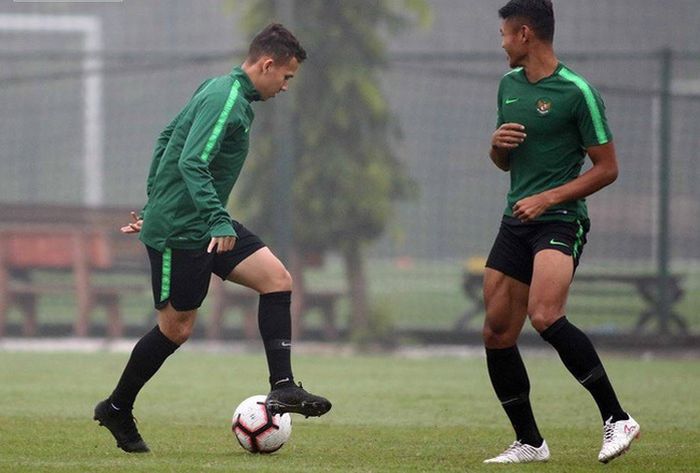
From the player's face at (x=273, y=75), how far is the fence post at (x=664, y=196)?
9.05 m

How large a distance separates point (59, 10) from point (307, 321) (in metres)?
8.80

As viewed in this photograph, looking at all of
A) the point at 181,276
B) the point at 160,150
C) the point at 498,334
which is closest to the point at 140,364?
the point at 181,276

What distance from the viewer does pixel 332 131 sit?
1703cm

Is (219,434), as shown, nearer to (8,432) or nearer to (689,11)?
(8,432)

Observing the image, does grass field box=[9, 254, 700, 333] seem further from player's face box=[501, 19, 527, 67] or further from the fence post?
player's face box=[501, 19, 527, 67]

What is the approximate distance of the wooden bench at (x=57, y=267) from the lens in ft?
55.4

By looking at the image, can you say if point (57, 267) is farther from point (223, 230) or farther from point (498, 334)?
point (498, 334)

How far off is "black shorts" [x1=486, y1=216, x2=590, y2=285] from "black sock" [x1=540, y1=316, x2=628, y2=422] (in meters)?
0.31

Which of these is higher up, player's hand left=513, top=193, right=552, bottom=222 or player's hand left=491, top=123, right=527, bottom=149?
player's hand left=491, top=123, right=527, bottom=149

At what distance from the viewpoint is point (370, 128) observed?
56.6 ft

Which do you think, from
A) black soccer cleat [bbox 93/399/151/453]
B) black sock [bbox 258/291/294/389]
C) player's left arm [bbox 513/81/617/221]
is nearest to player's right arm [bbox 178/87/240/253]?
black sock [bbox 258/291/294/389]

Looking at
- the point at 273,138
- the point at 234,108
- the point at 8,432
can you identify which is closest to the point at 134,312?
the point at 273,138

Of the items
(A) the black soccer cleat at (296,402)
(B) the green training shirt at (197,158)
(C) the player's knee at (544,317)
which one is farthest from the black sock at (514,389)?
(B) the green training shirt at (197,158)

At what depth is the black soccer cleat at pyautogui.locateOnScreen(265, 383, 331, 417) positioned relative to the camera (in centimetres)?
705
